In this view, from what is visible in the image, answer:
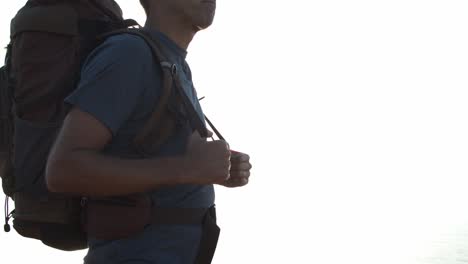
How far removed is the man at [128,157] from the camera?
8.83 ft

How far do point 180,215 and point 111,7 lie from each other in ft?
3.69

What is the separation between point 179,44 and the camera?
351 cm

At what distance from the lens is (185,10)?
11.3 ft

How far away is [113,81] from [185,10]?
0.82 metres

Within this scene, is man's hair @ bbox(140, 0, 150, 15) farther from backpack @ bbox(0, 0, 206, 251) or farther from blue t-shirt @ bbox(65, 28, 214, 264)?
blue t-shirt @ bbox(65, 28, 214, 264)

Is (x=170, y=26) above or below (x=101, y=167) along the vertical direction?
above

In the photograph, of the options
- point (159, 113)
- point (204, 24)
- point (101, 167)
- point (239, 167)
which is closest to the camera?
point (101, 167)

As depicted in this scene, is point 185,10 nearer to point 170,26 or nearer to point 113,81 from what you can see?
point 170,26

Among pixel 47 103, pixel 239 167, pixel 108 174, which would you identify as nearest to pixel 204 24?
pixel 239 167

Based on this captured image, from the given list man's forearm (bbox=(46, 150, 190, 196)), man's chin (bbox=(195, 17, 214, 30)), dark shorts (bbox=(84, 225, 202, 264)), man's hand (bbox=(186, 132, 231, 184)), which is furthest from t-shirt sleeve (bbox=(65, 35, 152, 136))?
man's chin (bbox=(195, 17, 214, 30))

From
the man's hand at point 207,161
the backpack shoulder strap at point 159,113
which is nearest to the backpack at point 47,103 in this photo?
the backpack shoulder strap at point 159,113

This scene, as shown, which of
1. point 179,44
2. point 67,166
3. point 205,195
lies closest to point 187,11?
point 179,44

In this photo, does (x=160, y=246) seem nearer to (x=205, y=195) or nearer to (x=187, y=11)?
(x=205, y=195)

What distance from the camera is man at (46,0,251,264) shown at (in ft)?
8.83
